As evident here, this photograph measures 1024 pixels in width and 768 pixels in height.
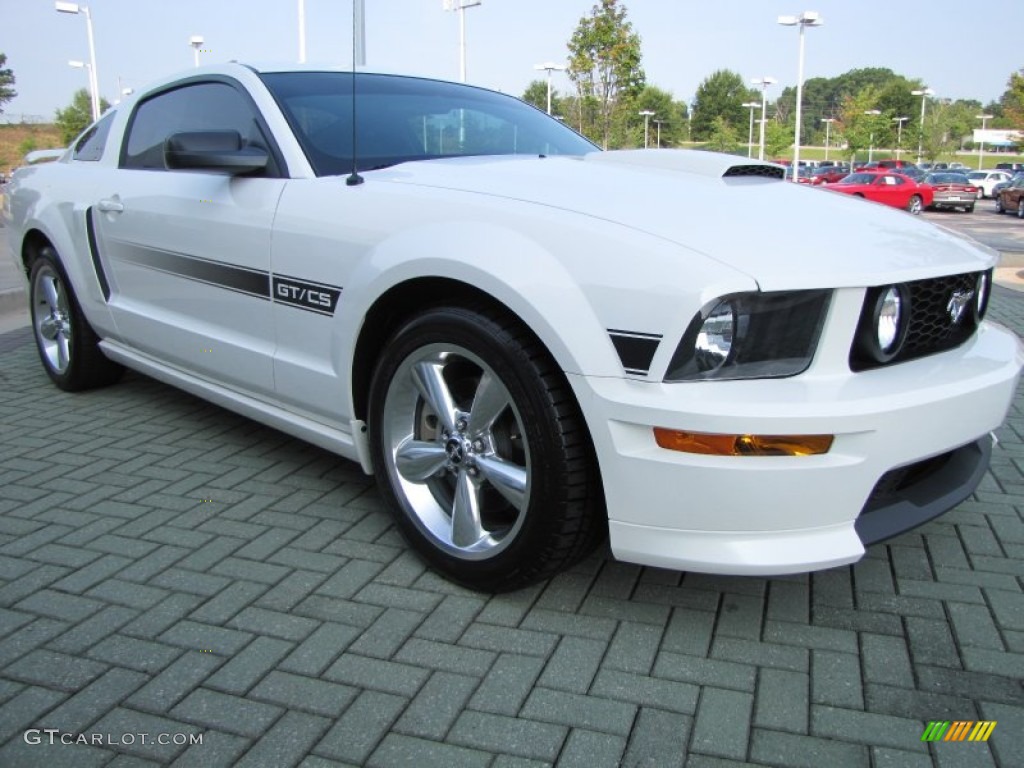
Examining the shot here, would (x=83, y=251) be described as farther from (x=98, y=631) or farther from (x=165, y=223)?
(x=98, y=631)

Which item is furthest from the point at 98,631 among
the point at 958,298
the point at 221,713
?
the point at 958,298

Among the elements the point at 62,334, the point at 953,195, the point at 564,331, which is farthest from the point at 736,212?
the point at 953,195

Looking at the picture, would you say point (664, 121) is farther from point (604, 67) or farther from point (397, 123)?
point (397, 123)

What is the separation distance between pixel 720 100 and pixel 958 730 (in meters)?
103

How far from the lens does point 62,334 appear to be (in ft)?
15.6

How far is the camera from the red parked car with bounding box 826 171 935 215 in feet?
92.9

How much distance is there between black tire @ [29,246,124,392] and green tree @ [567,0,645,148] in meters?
24.3

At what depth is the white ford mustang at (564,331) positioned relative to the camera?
199cm

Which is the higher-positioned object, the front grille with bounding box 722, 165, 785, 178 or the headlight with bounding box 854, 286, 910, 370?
the front grille with bounding box 722, 165, 785, 178

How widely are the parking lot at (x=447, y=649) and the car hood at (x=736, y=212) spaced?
96 cm

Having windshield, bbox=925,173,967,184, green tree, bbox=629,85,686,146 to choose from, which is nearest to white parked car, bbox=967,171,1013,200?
windshield, bbox=925,173,967,184

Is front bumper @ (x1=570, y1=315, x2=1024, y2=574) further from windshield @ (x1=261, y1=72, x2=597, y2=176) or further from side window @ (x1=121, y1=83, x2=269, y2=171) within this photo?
side window @ (x1=121, y1=83, x2=269, y2=171)

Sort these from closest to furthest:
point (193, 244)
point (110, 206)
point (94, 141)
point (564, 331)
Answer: point (564, 331) → point (193, 244) → point (110, 206) → point (94, 141)


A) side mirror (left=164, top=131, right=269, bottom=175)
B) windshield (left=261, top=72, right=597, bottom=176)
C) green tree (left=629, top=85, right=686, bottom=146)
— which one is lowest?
side mirror (left=164, top=131, right=269, bottom=175)
